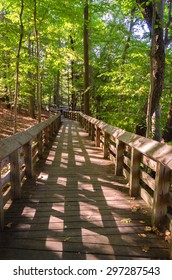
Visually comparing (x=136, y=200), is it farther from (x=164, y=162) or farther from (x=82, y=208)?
(x=164, y=162)

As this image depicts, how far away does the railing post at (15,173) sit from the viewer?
4.38 metres

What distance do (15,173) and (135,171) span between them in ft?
Answer: 6.66

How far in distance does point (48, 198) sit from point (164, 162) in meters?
2.43

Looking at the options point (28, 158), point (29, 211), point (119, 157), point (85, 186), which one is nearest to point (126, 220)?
point (29, 211)

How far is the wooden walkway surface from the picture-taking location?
118 inches

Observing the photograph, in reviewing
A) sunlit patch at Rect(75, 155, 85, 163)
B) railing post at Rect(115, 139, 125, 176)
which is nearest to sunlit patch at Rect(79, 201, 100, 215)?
railing post at Rect(115, 139, 125, 176)

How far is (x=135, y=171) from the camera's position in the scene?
4602 millimetres

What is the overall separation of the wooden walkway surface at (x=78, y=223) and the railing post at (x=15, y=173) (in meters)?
0.18

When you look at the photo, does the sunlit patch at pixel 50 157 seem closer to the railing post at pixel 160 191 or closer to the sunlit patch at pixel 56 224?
the sunlit patch at pixel 56 224

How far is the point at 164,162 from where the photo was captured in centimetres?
300

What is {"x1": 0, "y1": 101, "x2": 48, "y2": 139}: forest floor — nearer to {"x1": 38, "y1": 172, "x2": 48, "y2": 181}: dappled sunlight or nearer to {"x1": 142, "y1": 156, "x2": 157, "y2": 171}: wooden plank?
{"x1": 38, "y1": 172, "x2": 48, "y2": 181}: dappled sunlight

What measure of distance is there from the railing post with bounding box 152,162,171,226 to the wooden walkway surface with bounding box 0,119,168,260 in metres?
0.22

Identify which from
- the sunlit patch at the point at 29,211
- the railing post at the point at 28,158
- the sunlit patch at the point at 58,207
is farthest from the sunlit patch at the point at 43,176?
the sunlit patch at the point at 29,211
